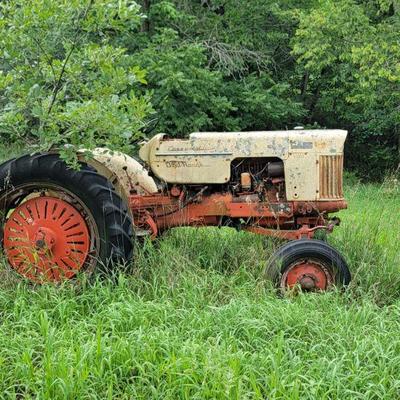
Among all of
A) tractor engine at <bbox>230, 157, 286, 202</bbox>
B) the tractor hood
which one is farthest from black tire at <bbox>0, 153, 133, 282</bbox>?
tractor engine at <bbox>230, 157, 286, 202</bbox>

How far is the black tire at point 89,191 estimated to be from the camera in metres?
4.03

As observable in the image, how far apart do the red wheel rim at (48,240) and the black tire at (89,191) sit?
0.09 metres

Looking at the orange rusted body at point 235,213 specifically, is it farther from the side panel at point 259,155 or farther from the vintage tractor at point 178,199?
the side panel at point 259,155

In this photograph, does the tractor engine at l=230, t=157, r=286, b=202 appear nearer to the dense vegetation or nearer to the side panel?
the side panel

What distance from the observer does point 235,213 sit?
4.61 metres

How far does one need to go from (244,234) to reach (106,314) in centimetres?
190

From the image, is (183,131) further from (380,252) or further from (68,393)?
(68,393)

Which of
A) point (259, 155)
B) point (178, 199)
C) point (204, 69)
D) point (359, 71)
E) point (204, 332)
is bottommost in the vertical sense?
point (204, 332)

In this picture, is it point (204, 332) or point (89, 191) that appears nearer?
point (204, 332)

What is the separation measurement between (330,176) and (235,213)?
0.82 metres

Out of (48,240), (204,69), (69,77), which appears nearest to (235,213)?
(48,240)

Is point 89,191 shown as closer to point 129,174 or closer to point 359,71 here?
point 129,174

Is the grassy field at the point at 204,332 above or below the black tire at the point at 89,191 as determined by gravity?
below

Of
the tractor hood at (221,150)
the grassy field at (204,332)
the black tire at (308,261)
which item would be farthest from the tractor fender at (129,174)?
the black tire at (308,261)
